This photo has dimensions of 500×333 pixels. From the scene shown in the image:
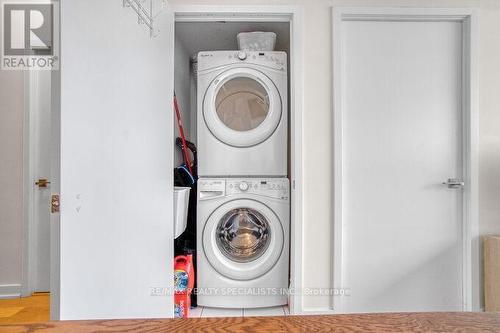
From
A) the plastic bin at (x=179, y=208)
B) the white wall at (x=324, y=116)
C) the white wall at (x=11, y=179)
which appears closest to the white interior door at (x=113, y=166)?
the plastic bin at (x=179, y=208)

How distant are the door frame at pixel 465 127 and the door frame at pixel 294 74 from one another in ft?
0.73

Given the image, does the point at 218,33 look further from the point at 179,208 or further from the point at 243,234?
the point at 243,234

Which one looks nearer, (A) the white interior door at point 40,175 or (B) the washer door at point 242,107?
(B) the washer door at point 242,107

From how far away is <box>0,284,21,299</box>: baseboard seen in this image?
2.60 meters

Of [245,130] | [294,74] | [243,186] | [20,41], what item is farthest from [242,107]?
[20,41]

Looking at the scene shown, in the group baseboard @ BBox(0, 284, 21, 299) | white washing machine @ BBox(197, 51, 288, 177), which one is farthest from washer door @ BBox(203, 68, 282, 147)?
baseboard @ BBox(0, 284, 21, 299)

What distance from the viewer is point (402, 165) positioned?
2289mm

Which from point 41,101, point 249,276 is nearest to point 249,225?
point 249,276

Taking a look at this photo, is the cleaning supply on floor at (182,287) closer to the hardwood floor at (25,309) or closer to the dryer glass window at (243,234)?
the dryer glass window at (243,234)

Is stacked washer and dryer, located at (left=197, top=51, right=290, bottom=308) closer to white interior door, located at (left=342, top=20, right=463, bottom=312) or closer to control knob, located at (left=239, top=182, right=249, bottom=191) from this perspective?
control knob, located at (left=239, top=182, right=249, bottom=191)

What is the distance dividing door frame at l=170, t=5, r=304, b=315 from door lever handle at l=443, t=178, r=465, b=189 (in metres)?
1.03

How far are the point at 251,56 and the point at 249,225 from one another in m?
1.23

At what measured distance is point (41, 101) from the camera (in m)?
2.74

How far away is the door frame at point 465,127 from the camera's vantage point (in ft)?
7.15
